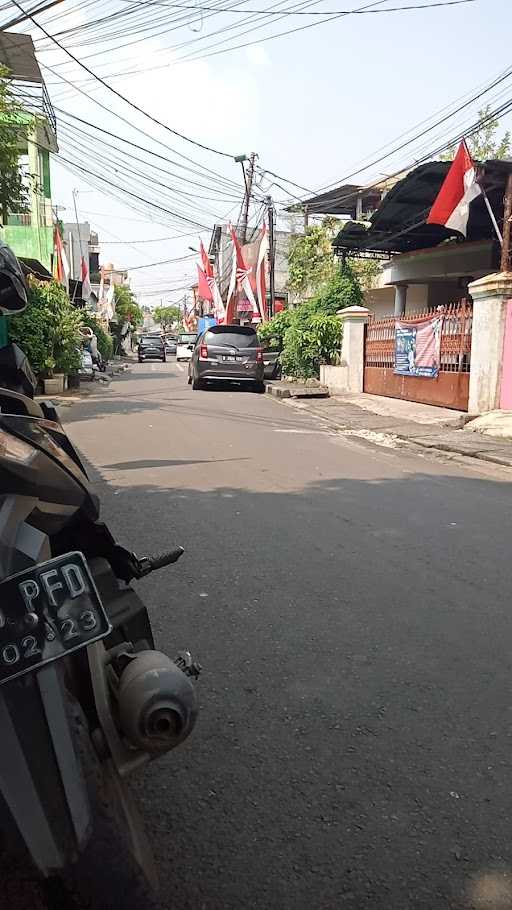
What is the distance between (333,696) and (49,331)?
14.5m

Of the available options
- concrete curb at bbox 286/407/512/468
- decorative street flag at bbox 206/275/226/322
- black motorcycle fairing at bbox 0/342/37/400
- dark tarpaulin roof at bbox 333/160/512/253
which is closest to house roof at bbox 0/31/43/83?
dark tarpaulin roof at bbox 333/160/512/253

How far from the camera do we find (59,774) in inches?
51.0

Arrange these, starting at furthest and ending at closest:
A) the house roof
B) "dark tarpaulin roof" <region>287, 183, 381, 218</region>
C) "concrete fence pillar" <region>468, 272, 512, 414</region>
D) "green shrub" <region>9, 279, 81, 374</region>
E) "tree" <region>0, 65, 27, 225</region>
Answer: "dark tarpaulin roof" <region>287, 183, 381, 218</region> → the house roof → "green shrub" <region>9, 279, 81, 374</region> → "concrete fence pillar" <region>468, 272, 512, 414</region> → "tree" <region>0, 65, 27, 225</region>

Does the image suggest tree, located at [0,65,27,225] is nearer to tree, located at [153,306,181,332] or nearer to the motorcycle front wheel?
the motorcycle front wheel


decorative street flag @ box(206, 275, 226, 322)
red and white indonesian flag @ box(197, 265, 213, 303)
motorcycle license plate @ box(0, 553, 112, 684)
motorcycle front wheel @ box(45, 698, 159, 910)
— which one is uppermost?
red and white indonesian flag @ box(197, 265, 213, 303)

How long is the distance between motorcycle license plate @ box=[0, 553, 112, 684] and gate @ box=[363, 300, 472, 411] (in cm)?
1131

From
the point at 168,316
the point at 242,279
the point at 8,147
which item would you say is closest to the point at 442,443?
the point at 8,147

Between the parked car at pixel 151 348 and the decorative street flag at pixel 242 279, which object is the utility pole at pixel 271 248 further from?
the parked car at pixel 151 348

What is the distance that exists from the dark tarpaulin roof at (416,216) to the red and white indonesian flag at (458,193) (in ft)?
1.79

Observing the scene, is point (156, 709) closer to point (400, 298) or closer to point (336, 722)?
point (336, 722)

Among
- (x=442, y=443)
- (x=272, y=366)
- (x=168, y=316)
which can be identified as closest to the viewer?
(x=442, y=443)

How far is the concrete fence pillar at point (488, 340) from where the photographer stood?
35.4 feet

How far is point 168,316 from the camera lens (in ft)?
440

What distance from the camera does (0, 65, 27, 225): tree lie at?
10234 mm
